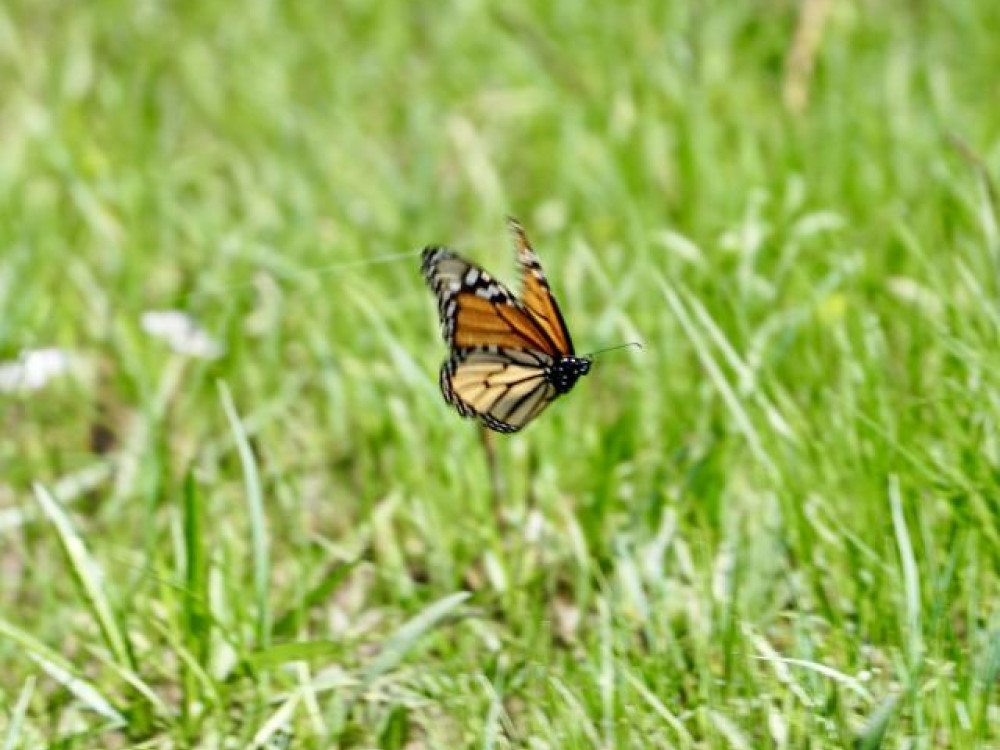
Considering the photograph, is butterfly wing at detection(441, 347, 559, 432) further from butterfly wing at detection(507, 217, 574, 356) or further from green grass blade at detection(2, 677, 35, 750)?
green grass blade at detection(2, 677, 35, 750)

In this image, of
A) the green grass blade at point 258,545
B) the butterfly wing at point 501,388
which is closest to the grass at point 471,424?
the green grass blade at point 258,545

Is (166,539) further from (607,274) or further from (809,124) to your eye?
(809,124)

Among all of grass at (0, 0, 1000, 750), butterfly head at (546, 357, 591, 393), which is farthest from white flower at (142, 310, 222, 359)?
butterfly head at (546, 357, 591, 393)

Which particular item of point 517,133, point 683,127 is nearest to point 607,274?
point 683,127

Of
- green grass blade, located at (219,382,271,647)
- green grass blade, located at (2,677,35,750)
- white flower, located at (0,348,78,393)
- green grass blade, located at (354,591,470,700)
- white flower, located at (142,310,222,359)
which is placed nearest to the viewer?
green grass blade, located at (2,677,35,750)

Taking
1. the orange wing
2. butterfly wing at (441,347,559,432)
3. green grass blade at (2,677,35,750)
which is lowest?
green grass blade at (2,677,35,750)

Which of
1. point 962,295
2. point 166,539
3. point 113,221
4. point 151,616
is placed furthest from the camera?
point 113,221

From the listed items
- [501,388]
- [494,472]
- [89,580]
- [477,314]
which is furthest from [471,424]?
[89,580]

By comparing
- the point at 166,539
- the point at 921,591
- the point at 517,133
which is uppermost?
the point at 517,133
